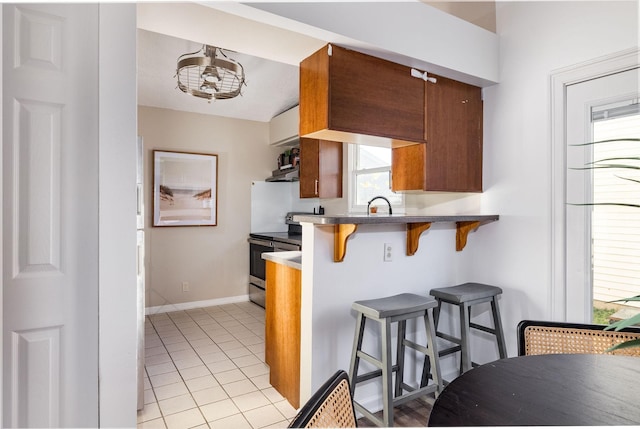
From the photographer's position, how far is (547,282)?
7.63 ft

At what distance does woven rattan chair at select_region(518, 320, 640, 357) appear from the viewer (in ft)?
4.89

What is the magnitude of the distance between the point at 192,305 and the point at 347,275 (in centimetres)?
312

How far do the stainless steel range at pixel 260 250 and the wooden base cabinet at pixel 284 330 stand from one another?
1.56 metres

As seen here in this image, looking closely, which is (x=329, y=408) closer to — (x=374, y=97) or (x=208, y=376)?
(x=374, y=97)

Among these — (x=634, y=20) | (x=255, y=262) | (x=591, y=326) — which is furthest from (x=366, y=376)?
(x=255, y=262)

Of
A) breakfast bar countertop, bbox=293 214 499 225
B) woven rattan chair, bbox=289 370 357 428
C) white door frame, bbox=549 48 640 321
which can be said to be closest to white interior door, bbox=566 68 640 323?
white door frame, bbox=549 48 640 321

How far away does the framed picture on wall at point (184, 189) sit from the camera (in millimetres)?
4387

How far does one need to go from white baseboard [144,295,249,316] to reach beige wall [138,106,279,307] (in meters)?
0.04

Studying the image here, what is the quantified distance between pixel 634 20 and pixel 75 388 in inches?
127

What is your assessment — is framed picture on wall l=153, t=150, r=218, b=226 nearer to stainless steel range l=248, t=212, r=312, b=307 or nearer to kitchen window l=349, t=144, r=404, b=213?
stainless steel range l=248, t=212, r=312, b=307

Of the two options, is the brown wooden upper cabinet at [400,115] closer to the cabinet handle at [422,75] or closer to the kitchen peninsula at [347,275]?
the cabinet handle at [422,75]

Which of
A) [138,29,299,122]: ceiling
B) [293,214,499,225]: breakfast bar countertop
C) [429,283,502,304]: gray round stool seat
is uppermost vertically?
[138,29,299,122]: ceiling

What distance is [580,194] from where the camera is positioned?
85.9 inches

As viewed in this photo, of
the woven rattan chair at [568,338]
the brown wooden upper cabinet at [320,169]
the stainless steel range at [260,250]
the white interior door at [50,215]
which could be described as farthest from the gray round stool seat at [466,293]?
the stainless steel range at [260,250]
